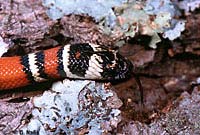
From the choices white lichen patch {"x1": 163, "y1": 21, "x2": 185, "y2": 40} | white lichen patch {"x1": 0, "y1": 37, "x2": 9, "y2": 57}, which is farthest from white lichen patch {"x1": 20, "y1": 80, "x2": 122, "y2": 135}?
white lichen patch {"x1": 163, "y1": 21, "x2": 185, "y2": 40}

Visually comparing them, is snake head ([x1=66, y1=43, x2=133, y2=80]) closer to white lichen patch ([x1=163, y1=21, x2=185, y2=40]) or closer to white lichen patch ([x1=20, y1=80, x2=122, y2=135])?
white lichen patch ([x1=20, y1=80, x2=122, y2=135])

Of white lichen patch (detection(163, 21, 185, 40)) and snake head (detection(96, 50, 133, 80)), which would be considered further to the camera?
white lichen patch (detection(163, 21, 185, 40))

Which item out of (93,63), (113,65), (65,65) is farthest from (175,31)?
(65,65)

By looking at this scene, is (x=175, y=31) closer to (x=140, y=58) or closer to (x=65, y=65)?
(x=140, y=58)

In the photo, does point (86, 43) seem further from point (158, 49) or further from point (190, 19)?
point (190, 19)

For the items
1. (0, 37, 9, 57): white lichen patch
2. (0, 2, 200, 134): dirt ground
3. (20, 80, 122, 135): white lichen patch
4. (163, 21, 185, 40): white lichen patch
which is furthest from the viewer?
(163, 21, 185, 40): white lichen patch

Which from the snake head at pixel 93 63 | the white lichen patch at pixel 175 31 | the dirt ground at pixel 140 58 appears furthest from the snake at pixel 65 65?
the white lichen patch at pixel 175 31

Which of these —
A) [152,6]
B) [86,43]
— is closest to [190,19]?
[152,6]
